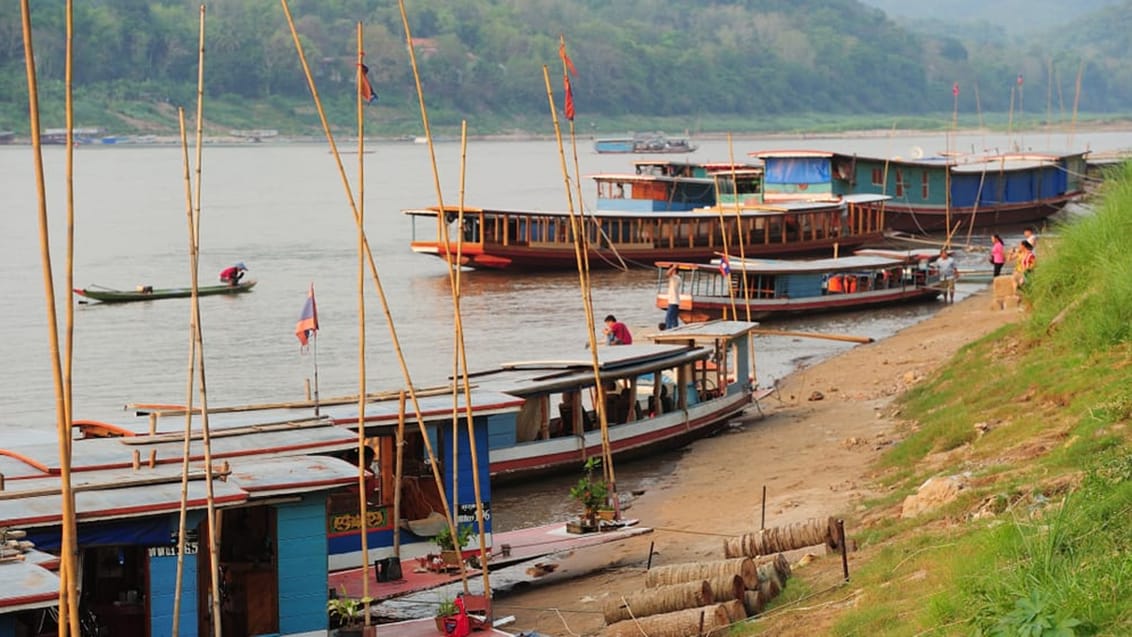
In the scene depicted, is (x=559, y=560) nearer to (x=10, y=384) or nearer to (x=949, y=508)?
(x=949, y=508)

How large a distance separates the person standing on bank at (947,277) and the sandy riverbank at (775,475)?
9.83 m

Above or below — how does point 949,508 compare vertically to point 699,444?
above

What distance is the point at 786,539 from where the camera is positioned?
12.6 m

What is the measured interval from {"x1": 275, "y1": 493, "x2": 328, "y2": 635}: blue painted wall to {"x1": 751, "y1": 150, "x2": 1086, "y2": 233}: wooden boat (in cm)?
4318

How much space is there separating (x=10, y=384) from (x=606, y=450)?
58.1ft

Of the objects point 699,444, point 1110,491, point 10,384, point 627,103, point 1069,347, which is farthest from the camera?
point 627,103

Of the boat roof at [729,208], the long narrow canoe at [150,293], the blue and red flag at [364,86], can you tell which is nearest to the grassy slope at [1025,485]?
the blue and red flag at [364,86]

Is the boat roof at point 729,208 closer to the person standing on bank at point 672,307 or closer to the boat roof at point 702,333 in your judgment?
the person standing on bank at point 672,307

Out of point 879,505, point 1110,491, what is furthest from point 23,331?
point 1110,491

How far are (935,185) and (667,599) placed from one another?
49158mm

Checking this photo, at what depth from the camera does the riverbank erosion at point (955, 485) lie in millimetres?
8852

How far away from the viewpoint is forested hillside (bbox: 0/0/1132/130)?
13125 cm

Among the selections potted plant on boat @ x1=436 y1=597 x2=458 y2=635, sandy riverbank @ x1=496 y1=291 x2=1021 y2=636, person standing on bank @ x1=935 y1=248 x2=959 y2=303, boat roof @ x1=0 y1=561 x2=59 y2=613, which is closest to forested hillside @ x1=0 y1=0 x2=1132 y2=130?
person standing on bank @ x1=935 y1=248 x2=959 y2=303

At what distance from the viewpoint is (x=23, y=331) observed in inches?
1490
